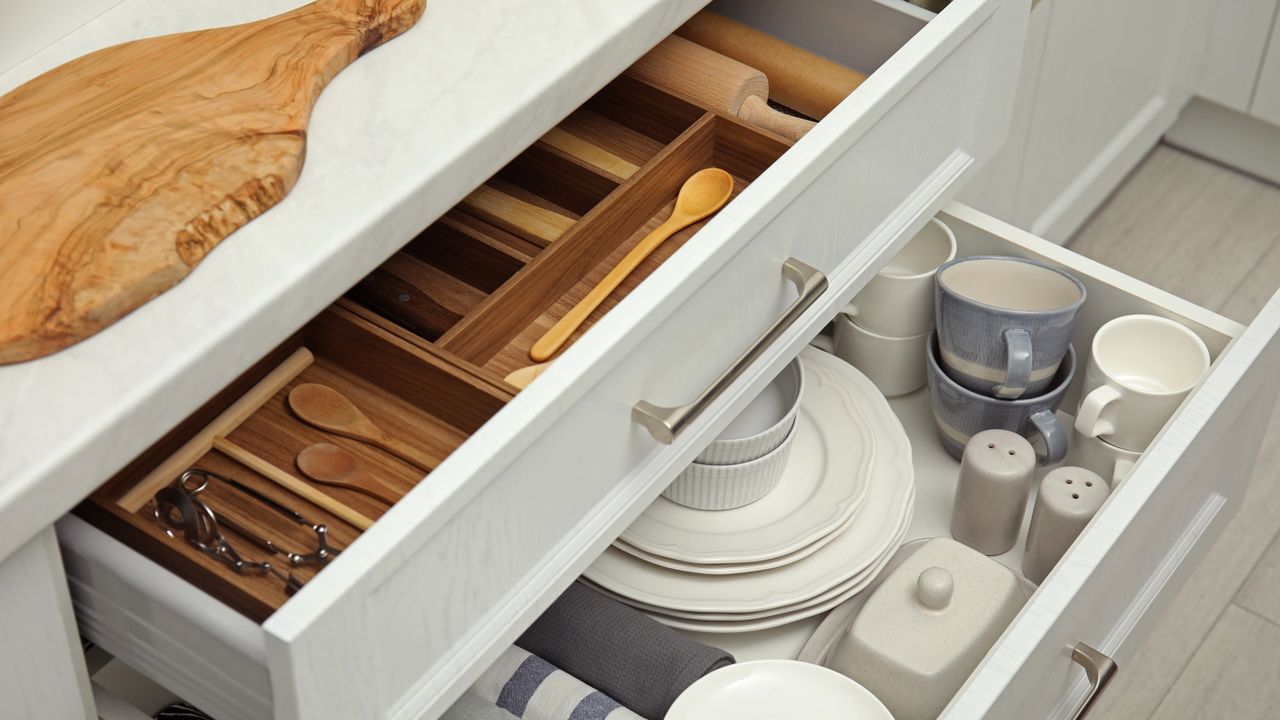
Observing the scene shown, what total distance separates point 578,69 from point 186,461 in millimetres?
331

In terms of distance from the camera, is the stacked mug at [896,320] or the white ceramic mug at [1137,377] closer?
the white ceramic mug at [1137,377]

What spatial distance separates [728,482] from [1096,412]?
305 mm

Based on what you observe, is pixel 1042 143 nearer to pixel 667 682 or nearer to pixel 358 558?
pixel 667 682

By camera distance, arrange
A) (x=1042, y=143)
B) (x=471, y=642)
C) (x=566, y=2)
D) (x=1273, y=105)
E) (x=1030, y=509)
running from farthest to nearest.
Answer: (x=1273, y=105)
(x=1042, y=143)
(x=1030, y=509)
(x=566, y=2)
(x=471, y=642)

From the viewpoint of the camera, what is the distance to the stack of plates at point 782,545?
109 centimetres

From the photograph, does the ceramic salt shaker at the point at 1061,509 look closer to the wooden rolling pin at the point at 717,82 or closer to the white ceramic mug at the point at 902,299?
the white ceramic mug at the point at 902,299

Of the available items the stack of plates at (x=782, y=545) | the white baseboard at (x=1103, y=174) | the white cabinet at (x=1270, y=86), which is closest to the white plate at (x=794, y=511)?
the stack of plates at (x=782, y=545)

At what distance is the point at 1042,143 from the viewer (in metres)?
1.82

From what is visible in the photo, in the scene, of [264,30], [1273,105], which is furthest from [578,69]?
[1273,105]

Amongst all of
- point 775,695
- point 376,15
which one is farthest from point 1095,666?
point 376,15

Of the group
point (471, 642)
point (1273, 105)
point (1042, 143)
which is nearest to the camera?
point (471, 642)

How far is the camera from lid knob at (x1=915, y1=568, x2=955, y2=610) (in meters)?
1.02

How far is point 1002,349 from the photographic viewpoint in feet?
3.91

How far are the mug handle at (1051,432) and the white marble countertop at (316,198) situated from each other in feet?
1.53
